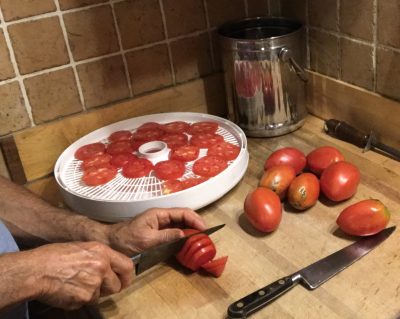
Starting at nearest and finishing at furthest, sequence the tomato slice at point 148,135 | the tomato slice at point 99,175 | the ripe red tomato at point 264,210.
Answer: the ripe red tomato at point 264,210 < the tomato slice at point 99,175 < the tomato slice at point 148,135

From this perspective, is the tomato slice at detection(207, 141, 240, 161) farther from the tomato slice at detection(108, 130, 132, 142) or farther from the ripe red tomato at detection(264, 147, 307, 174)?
the tomato slice at detection(108, 130, 132, 142)

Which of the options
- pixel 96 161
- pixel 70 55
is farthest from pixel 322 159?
pixel 70 55

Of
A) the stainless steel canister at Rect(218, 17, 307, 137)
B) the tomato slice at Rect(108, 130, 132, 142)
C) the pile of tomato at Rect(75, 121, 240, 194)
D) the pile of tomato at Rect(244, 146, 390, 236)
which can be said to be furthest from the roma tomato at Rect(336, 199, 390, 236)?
the tomato slice at Rect(108, 130, 132, 142)

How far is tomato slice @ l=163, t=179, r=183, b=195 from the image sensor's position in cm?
79

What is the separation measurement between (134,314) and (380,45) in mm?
603

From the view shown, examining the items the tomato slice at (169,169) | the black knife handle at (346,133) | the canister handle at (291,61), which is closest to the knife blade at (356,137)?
the black knife handle at (346,133)

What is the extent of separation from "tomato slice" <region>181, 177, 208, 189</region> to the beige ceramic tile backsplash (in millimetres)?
283

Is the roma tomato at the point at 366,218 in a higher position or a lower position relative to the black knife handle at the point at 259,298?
higher

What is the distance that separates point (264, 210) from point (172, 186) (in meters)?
0.15

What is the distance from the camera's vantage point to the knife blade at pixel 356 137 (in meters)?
0.90

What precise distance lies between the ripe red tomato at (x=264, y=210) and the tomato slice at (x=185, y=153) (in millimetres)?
Answer: 144

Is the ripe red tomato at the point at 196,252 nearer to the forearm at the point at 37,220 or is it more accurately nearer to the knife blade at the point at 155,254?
the knife blade at the point at 155,254

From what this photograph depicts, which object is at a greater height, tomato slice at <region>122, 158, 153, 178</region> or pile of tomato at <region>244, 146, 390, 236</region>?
tomato slice at <region>122, 158, 153, 178</region>

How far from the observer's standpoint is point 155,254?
2.23ft
